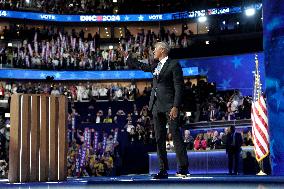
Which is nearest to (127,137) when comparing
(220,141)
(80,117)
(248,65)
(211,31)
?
(80,117)

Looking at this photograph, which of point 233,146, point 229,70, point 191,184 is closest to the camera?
point 191,184

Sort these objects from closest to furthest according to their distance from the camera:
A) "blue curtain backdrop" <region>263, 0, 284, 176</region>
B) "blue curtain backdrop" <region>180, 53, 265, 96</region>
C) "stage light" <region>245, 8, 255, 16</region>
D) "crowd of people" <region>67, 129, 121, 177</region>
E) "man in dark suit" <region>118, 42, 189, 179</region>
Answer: "man in dark suit" <region>118, 42, 189, 179</region>, "blue curtain backdrop" <region>263, 0, 284, 176</region>, "crowd of people" <region>67, 129, 121, 177</region>, "blue curtain backdrop" <region>180, 53, 265, 96</region>, "stage light" <region>245, 8, 255, 16</region>

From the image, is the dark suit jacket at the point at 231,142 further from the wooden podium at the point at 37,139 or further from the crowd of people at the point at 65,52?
the crowd of people at the point at 65,52

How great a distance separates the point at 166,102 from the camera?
5.90 meters

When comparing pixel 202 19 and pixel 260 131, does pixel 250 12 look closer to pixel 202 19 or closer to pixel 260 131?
pixel 202 19

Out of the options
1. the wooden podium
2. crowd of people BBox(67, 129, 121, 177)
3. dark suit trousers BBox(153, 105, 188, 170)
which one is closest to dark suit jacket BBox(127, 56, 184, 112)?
dark suit trousers BBox(153, 105, 188, 170)

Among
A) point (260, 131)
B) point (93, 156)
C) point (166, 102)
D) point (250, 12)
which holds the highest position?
point (250, 12)

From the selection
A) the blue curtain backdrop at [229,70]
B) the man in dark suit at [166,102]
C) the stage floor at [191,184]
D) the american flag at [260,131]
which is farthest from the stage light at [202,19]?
the stage floor at [191,184]

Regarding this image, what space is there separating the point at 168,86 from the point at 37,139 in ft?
5.29

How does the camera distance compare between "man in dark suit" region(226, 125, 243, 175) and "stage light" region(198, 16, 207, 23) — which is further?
"stage light" region(198, 16, 207, 23)

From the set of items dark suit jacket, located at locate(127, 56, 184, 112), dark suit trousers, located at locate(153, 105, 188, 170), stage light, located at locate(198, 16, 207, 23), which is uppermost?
stage light, located at locate(198, 16, 207, 23)

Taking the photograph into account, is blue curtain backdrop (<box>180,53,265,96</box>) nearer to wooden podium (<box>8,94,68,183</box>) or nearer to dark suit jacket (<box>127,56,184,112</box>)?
dark suit jacket (<box>127,56,184,112</box>)

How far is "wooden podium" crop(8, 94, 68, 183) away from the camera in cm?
568

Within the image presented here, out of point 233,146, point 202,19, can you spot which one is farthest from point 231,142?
point 202,19
